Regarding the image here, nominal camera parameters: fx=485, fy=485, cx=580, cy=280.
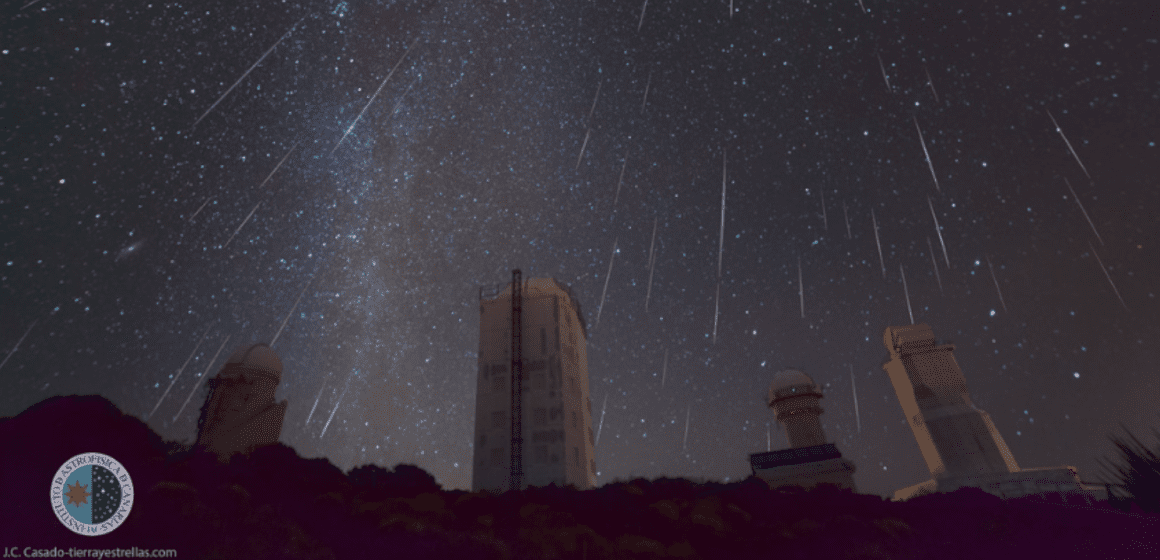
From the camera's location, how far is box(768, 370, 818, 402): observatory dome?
113ft

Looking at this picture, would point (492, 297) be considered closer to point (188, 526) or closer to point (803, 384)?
point (188, 526)

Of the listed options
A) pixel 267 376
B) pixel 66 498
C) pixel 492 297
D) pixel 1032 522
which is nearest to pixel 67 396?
pixel 66 498

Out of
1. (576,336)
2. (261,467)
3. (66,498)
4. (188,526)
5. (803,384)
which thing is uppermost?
(576,336)

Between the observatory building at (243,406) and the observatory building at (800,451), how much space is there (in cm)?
2795

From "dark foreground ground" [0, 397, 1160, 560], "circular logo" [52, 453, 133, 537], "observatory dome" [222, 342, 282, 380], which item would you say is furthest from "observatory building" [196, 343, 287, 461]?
"circular logo" [52, 453, 133, 537]

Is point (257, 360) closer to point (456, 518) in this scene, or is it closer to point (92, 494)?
point (92, 494)

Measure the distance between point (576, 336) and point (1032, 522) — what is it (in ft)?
71.6

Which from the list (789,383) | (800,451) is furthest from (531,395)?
(789,383)

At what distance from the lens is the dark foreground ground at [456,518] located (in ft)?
39.2

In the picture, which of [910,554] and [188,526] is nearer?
[188,526]

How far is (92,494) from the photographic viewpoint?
485 inches

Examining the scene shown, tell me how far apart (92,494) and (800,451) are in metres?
30.6

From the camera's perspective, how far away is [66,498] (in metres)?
11.8

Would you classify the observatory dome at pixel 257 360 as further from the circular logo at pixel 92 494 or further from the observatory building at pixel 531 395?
the circular logo at pixel 92 494
